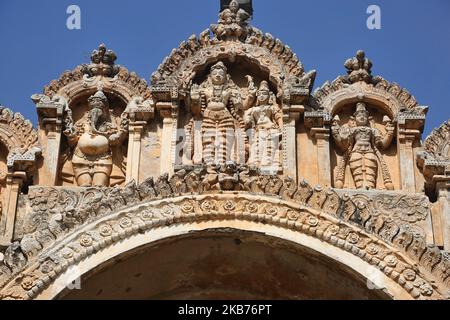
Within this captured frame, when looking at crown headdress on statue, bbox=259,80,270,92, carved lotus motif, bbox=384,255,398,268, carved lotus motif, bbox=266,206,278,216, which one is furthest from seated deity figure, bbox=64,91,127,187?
carved lotus motif, bbox=384,255,398,268

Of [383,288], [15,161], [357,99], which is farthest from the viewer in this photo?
[357,99]

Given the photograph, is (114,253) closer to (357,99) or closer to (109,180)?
(109,180)

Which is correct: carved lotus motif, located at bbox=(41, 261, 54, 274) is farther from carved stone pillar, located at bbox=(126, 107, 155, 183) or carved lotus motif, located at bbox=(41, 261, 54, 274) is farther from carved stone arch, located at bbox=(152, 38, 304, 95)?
carved stone arch, located at bbox=(152, 38, 304, 95)

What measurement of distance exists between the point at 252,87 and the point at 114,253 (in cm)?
362

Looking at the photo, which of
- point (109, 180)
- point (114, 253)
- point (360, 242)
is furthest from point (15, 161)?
point (360, 242)

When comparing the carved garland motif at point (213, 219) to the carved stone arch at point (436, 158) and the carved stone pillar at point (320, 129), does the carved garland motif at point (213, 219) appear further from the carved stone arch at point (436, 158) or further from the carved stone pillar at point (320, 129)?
the carved stone pillar at point (320, 129)

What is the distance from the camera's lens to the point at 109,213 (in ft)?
43.0

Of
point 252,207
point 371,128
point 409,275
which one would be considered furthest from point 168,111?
point 409,275

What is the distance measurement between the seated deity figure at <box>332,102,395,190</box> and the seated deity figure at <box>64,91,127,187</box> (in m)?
3.08

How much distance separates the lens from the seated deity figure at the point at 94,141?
1452 centimetres

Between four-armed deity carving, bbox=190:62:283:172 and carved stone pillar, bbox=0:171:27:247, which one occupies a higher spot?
four-armed deity carving, bbox=190:62:283:172

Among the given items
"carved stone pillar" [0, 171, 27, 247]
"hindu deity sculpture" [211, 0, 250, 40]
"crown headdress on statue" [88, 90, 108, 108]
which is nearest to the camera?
"carved stone pillar" [0, 171, 27, 247]

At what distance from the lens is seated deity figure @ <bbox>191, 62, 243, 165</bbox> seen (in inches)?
569

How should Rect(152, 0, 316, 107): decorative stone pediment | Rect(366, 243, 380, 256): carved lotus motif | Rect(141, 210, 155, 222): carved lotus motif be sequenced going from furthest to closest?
Rect(152, 0, 316, 107): decorative stone pediment
Rect(141, 210, 155, 222): carved lotus motif
Rect(366, 243, 380, 256): carved lotus motif
